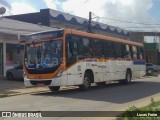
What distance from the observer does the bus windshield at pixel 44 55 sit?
18250mm

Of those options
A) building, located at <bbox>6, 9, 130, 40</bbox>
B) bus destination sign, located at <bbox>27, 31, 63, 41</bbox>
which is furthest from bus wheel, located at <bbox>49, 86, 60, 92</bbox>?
building, located at <bbox>6, 9, 130, 40</bbox>

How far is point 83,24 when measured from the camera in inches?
1957

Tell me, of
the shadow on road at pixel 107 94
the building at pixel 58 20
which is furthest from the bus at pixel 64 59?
the building at pixel 58 20

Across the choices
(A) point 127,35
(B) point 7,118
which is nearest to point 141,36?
(A) point 127,35

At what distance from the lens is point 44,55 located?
18.5 metres

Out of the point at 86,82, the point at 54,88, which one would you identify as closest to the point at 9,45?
the point at 54,88

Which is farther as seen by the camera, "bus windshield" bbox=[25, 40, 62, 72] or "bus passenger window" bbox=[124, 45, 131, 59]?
"bus passenger window" bbox=[124, 45, 131, 59]

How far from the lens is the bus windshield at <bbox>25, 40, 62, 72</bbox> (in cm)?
1825

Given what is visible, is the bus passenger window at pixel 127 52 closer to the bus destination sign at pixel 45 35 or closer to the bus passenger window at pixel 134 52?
the bus passenger window at pixel 134 52

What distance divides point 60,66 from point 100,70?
446cm

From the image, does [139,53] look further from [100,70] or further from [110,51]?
[100,70]

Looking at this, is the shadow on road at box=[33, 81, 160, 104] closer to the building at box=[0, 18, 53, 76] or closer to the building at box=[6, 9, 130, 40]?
the building at box=[0, 18, 53, 76]

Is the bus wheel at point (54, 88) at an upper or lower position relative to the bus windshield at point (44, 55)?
lower

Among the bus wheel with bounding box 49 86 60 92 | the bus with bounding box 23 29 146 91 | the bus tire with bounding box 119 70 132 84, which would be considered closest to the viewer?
the bus with bounding box 23 29 146 91
